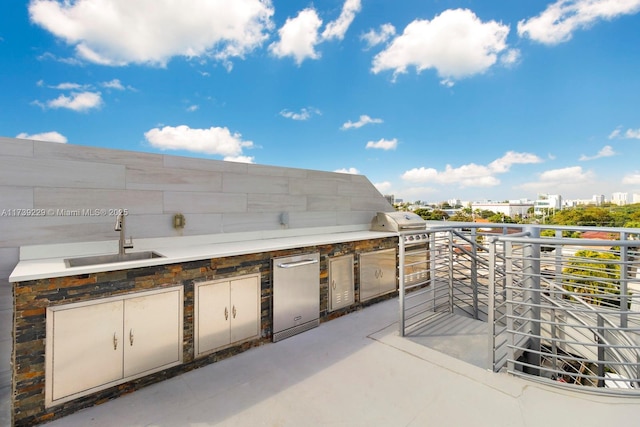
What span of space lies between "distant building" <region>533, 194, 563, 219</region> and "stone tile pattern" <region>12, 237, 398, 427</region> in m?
27.2

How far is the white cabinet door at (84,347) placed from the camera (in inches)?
67.6

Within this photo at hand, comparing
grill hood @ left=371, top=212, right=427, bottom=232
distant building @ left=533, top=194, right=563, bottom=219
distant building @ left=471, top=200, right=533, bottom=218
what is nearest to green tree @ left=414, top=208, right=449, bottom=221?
grill hood @ left=371, top=212, right=427, bottom=232

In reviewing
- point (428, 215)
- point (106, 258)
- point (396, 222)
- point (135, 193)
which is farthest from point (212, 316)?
point (428, 215)

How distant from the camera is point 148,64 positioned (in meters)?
6.00

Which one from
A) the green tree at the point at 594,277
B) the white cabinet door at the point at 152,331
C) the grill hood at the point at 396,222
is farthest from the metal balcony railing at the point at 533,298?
the white cabinet door at the point at 152,331

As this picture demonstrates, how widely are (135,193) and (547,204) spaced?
94.9 ft

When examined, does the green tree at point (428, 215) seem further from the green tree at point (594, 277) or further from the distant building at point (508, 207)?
the distant building at point (508, 207)

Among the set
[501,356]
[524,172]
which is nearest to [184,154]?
[501,356]

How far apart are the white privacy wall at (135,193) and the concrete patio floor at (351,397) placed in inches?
60.2

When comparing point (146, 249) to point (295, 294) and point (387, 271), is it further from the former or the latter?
point (387, 271)

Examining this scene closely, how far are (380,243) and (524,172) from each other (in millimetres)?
22679

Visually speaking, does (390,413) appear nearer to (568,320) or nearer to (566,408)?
(566,408)

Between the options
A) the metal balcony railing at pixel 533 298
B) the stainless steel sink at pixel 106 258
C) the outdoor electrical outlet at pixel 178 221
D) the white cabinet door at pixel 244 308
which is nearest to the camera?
the metal balcony railing at pixel 533 298

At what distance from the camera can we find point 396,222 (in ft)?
14.8
